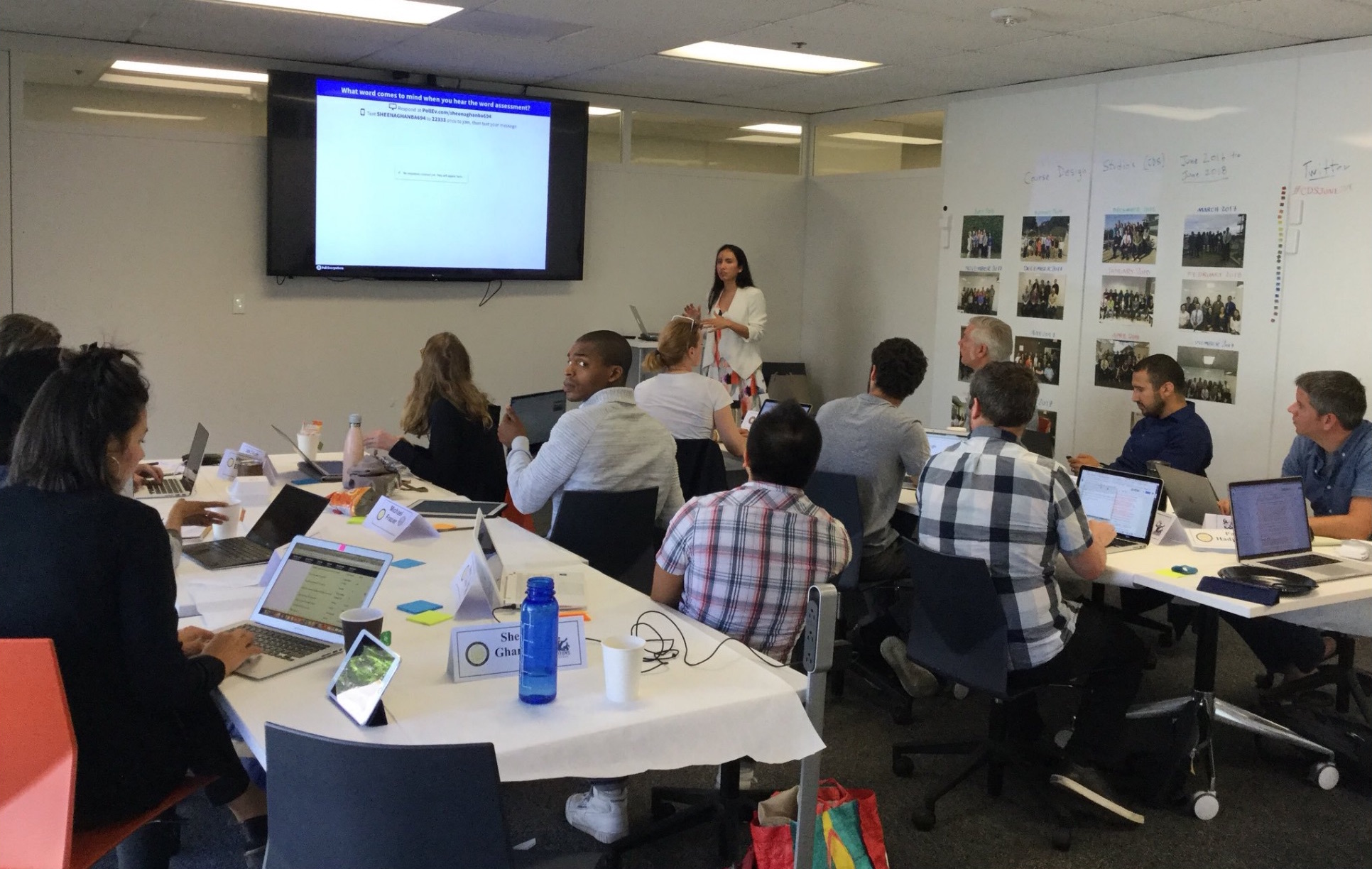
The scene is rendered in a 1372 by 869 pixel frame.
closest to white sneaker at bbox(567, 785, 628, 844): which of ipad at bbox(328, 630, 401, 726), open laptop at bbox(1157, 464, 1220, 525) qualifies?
ipad at bbox(328, 630, 401, 726)

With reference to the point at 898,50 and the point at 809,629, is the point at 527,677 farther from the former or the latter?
the point at 898,50

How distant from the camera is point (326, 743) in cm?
154

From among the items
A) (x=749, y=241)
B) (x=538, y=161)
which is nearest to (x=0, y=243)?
(x=538, y=161)

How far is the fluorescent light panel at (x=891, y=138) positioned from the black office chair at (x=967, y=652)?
486 centimetres

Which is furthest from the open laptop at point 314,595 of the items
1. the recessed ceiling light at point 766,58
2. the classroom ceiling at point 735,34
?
the recessed ceiling light at point 766,58

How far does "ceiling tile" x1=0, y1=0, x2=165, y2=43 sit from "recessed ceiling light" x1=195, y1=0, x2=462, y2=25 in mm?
502

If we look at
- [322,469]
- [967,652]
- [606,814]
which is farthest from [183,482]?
[967,652]

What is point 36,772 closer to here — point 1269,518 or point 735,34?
point 1269,518

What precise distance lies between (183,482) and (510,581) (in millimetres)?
1805

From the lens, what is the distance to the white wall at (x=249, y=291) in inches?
241

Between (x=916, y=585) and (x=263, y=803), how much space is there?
1781 mm

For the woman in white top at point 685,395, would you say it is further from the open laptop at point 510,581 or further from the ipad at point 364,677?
the ipad at point 364,677

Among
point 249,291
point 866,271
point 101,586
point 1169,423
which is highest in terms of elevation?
point 866,271

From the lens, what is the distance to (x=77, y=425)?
199 centimetres
